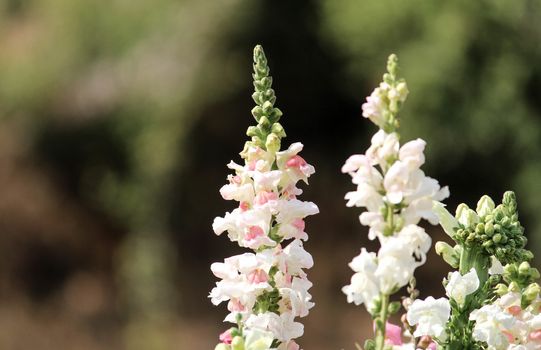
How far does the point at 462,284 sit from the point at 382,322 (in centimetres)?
11

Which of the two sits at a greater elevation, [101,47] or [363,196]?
[101,47]

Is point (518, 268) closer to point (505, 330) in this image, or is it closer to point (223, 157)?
point (505, 330)

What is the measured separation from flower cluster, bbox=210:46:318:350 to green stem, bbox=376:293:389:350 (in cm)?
8

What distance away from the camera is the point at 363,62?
641cm

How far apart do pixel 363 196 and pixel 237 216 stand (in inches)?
5.8

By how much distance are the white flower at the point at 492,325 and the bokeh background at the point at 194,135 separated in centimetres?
479

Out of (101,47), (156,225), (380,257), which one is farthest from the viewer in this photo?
(101,47)

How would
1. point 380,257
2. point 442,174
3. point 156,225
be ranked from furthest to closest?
point 156,225 < point 442,174 < point 380,257

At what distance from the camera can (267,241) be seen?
3.13 feet

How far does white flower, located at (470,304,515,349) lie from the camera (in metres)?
0.94

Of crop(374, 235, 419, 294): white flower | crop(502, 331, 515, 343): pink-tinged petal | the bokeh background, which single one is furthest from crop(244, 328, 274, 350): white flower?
the bokeh background

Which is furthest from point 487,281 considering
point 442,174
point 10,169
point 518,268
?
point 10,169

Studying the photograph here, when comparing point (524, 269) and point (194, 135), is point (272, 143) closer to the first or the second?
point (524, 269)

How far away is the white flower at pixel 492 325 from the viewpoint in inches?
36.8
